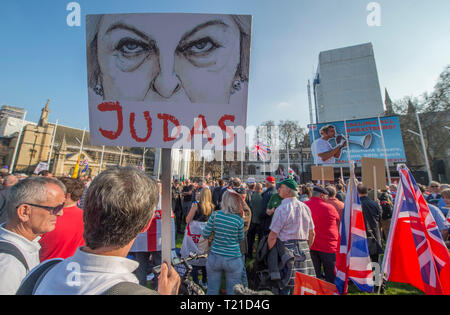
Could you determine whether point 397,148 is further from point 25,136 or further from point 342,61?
point 25,136

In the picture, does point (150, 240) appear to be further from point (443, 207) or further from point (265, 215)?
point (443, 207)

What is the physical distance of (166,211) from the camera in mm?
1582

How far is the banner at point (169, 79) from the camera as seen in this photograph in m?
1.80

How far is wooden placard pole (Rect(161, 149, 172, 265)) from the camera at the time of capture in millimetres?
1473

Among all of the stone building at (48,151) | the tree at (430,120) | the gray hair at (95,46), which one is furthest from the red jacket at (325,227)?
the stone building at (48,151)

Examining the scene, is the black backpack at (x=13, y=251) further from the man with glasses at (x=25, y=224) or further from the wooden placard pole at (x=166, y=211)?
the wooden placard pole at (x=166, y=211)

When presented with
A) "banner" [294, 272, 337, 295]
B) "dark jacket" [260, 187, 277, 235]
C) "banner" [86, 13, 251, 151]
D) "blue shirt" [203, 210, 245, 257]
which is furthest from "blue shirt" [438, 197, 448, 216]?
"banner" [86, 13, 251, 151]

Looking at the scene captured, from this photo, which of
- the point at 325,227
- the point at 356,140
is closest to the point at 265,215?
the point at 325,227

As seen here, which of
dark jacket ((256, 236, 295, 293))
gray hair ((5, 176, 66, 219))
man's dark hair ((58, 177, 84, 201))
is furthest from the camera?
dark jacket ((256, 236, 295, 293))

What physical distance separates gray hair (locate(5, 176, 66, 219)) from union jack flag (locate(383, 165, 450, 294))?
3.93 m

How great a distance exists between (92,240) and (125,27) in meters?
1.85

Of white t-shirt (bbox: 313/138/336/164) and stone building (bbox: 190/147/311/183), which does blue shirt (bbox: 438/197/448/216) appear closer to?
white t-shirt (bbox: 313/138/336/164)

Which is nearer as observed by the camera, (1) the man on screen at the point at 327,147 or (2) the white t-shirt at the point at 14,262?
(2) the white t-shirt at the point at 14,262

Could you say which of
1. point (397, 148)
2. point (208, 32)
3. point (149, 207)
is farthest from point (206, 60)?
point (397, 148)
